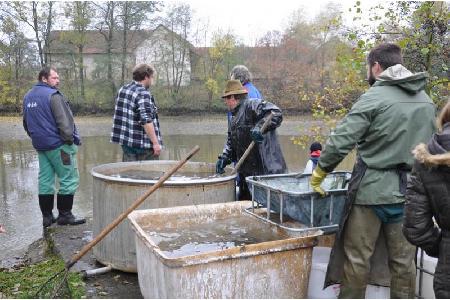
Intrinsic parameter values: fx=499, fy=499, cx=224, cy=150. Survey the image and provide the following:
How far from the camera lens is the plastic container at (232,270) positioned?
3.18 meters

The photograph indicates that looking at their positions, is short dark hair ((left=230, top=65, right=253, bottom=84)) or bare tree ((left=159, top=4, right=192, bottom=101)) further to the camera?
bare tree ((left=159, top=4, right=192, bottom=101))

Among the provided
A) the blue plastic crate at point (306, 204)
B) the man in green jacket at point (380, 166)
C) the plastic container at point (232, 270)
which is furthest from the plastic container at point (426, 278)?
the plastic container at point (232, 270)

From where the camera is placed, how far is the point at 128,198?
181 inches

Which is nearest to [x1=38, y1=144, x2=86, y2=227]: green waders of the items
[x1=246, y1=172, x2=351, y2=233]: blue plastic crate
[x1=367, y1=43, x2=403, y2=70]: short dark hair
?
[x1=246, y1=172, x2=351, y2=233]: blue plastic crate

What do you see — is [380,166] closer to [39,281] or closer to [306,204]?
[306,204]

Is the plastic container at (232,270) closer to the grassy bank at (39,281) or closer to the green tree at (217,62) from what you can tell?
the grassy bank at (39,281)

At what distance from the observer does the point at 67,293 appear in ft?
13.5

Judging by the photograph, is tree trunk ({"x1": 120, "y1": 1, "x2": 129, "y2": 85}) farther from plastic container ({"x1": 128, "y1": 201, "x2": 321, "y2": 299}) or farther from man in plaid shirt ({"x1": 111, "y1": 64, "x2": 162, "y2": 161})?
plastic container ({"x1": 128, "y1": 201, "x2": 321, "y2": 299})

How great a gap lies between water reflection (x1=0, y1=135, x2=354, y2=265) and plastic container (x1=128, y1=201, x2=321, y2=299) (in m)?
3.43

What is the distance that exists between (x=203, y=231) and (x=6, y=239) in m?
3.83

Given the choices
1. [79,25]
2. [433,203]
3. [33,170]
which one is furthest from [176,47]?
[433,203]

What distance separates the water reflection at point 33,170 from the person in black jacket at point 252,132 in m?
3.12

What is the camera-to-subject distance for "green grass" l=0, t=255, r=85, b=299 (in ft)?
13.9

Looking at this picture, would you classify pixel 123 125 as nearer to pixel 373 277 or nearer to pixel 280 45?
pixel 373 277
